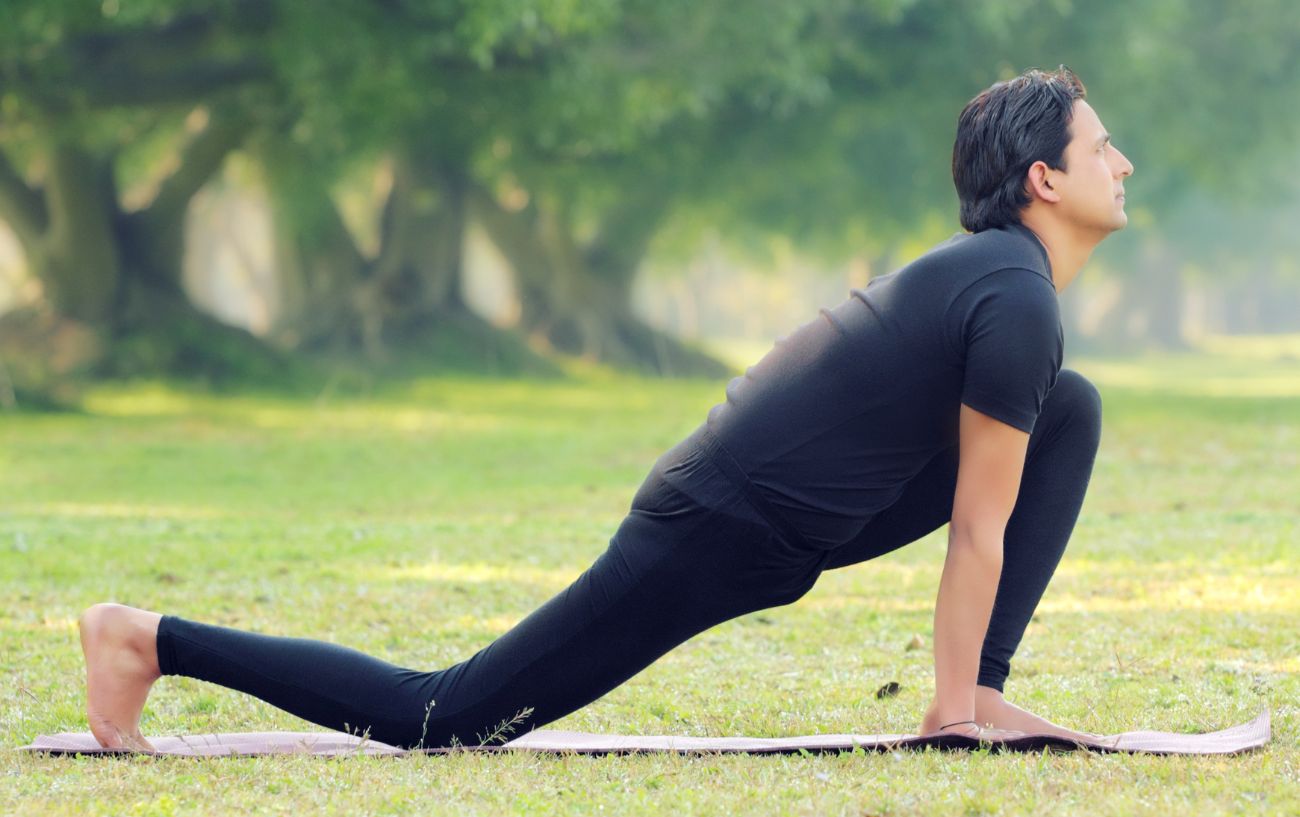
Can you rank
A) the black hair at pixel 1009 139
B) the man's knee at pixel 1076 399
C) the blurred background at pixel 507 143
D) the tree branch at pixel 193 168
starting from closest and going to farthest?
the black hair at pixel 1009 139 < the man's knee at pixel 1076 399 < the blurred background at pixel 507 143 < the tree branch at pixel 193 168

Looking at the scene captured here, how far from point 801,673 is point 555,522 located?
19.9 ft

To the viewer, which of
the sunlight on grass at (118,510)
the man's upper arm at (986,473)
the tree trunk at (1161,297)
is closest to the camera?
the man's upper arm at (986,473)

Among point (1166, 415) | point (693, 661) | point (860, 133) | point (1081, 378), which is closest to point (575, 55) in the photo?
point (1166, 415)

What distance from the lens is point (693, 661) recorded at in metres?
6.51

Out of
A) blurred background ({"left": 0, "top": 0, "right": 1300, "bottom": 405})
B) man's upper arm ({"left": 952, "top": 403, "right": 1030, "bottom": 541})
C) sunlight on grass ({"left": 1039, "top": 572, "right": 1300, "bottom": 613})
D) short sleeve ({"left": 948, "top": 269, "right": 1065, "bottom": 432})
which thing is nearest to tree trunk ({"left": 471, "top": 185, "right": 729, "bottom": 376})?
blurred background ({"left": 0, "top": 0, "right": 1300, "bottom": 405})

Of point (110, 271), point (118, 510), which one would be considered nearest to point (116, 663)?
point (118, 510)

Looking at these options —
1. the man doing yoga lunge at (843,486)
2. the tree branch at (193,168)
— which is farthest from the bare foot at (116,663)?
the tree branch at (193,168)

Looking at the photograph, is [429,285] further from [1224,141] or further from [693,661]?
[693,661]

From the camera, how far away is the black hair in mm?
4258

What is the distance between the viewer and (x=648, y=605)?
4.35 metres

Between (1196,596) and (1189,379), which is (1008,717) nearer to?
(1196,596)

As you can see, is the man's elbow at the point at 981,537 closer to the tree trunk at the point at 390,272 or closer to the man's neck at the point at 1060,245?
the man's neck at the point at 1060,245

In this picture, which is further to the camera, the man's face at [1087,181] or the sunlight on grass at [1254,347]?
the sunlight on grass at [1254,347]

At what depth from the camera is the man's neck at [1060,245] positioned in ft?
14.3
